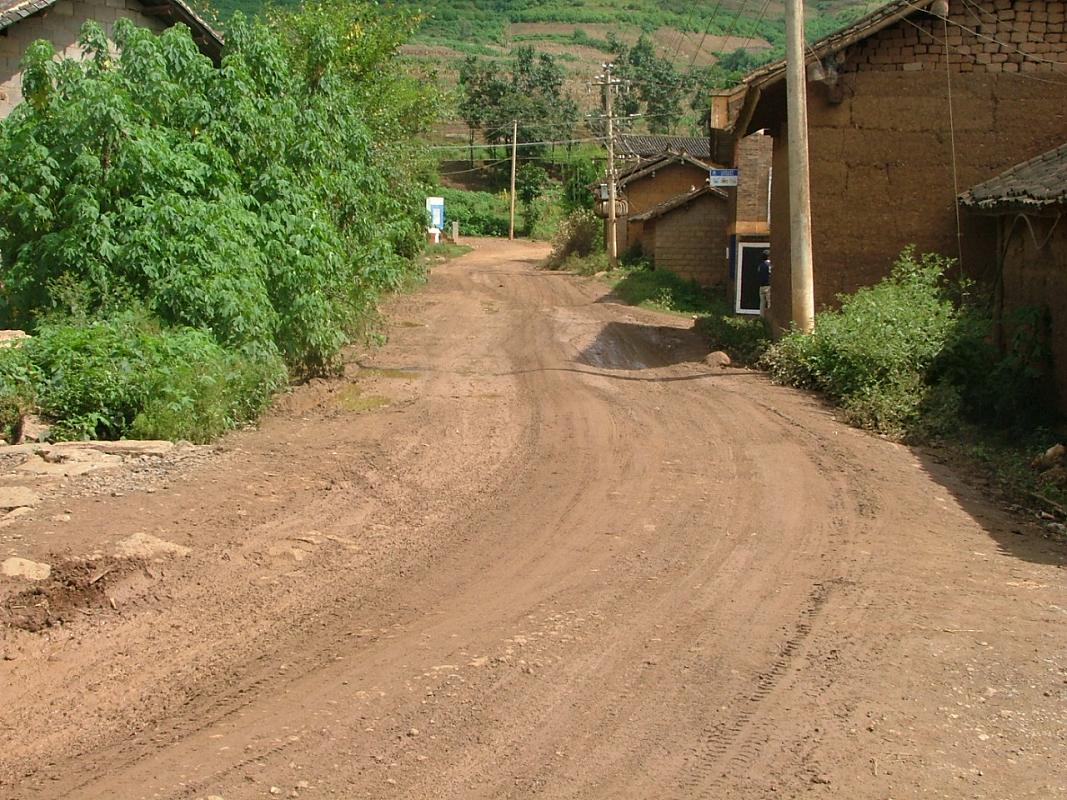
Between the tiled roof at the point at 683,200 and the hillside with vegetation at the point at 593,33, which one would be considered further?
the hillside with vegetation at the point at 593,33

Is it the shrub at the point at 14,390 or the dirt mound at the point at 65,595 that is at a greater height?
the shrub at the point at 14,390

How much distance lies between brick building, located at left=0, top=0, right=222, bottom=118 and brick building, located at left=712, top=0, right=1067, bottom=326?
9.89 m

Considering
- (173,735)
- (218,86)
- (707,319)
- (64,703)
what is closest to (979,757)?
(173,735)

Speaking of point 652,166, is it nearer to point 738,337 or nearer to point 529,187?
point 738,337

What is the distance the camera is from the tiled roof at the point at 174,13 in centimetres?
1594

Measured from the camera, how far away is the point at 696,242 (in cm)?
3231

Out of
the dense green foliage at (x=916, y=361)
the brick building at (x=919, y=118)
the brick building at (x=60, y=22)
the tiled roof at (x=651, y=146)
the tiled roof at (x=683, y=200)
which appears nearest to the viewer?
the dense green foliage at (x=916, y=361)

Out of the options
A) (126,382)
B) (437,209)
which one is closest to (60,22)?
(126,382)

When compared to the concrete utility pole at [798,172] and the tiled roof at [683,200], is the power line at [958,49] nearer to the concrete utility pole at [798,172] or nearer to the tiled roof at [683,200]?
the concrete utility pole at [798,172]

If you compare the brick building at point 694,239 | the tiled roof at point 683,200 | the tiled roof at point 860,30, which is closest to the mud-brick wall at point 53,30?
the tiled roof at point 860,30

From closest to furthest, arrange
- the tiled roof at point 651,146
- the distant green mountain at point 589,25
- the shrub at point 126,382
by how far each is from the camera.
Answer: the shrub at point 126,382 → the tiled roof at point 651,146 → the distant green mountain at point 589,25

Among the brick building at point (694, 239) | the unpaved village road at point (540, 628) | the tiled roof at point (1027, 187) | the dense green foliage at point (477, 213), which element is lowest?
the unpaved village road at point (540, 628)

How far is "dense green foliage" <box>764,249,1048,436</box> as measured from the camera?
42.2ft

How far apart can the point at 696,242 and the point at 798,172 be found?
1688cm
